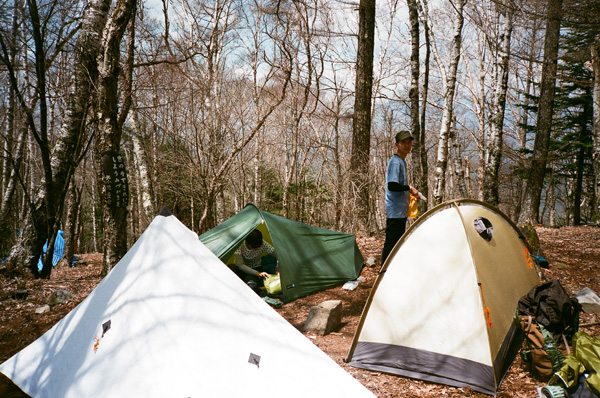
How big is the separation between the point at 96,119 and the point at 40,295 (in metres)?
2.69

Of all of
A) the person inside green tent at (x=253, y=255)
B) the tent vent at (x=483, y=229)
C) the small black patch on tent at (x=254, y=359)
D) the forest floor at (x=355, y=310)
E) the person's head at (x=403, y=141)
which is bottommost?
the forest floor at (x=355, y=310)

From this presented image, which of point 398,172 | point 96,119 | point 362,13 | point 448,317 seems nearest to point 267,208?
point 362,13

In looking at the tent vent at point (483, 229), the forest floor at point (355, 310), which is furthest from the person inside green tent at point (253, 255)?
the tent vent at point (483, 229)

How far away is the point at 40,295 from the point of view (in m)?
5.57

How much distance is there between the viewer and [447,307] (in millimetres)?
3172

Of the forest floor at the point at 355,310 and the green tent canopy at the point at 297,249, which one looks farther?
the green tent canopy at the point at 297,249

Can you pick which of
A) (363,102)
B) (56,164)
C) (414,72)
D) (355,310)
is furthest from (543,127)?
(56,164)

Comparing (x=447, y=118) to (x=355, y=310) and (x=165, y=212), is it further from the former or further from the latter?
(x=165, y=212)

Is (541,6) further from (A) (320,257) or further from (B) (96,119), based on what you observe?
(B) (96,119)

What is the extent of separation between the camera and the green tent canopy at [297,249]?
540cm

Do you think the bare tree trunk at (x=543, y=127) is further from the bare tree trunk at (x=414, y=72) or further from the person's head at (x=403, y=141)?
the person's head at (x=403, y=141)

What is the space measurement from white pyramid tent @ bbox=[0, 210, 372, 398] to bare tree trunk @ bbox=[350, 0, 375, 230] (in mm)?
5679

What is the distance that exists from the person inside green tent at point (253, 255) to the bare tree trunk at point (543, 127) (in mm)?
7684

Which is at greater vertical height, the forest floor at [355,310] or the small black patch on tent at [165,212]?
the small black patch on tent at [165,212]
